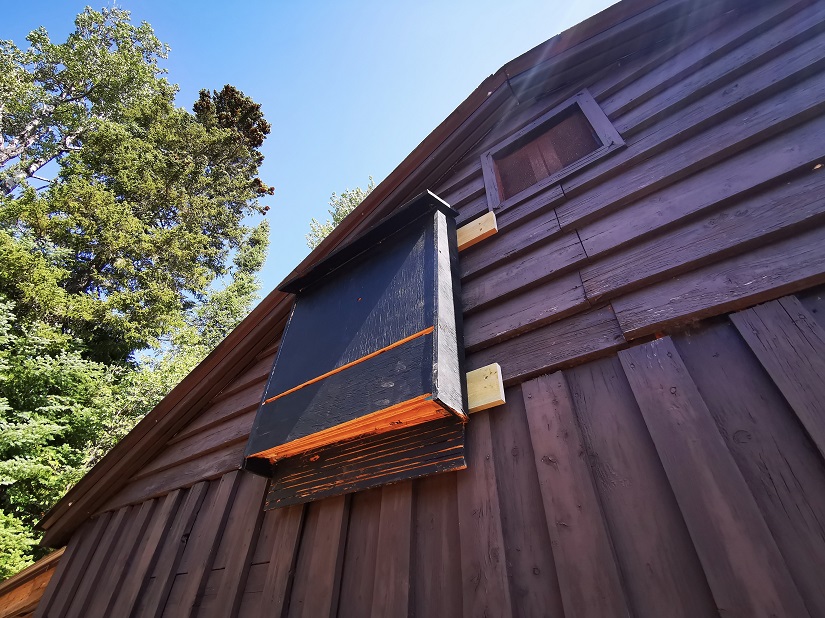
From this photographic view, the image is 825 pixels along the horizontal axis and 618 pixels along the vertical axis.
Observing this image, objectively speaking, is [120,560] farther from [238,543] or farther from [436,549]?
[436,549]

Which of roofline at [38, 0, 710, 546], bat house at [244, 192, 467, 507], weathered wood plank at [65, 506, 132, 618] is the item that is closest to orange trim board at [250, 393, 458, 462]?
bat house at [244, 192, 467, 507]

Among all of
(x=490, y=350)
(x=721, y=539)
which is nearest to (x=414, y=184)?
(x=490, y=350)

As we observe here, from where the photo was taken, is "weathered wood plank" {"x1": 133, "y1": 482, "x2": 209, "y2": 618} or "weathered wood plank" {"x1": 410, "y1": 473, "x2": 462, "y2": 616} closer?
"weathered wood plank" {"x1": 410, "y1": 473, "x2": 462, "y2": 616}

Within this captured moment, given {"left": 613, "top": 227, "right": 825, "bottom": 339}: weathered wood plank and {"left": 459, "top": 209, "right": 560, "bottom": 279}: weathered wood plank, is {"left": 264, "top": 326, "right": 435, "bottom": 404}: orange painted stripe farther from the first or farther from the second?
{"left": 613, "top": 227, "right": 825, "bottom": 339}: weathered wood plank

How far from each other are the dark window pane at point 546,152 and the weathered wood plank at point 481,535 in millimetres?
1568

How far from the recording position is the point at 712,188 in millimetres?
1441

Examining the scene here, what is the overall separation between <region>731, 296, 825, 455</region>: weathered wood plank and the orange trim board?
94 centimetres

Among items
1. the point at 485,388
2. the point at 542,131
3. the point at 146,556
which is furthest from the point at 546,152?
the point at 146,556

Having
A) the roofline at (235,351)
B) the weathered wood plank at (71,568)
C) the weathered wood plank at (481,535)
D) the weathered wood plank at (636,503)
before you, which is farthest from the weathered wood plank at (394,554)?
the weathered wood plank at (71,568)

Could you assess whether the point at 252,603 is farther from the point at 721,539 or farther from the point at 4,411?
the point at 4,411

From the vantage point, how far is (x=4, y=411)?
7.39m

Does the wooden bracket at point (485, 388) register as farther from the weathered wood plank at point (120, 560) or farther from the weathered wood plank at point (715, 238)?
the weathered wood plank at point (120, 560)

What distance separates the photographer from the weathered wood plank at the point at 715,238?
3.92 ft

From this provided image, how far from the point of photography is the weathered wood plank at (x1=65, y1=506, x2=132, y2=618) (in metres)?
2.82
